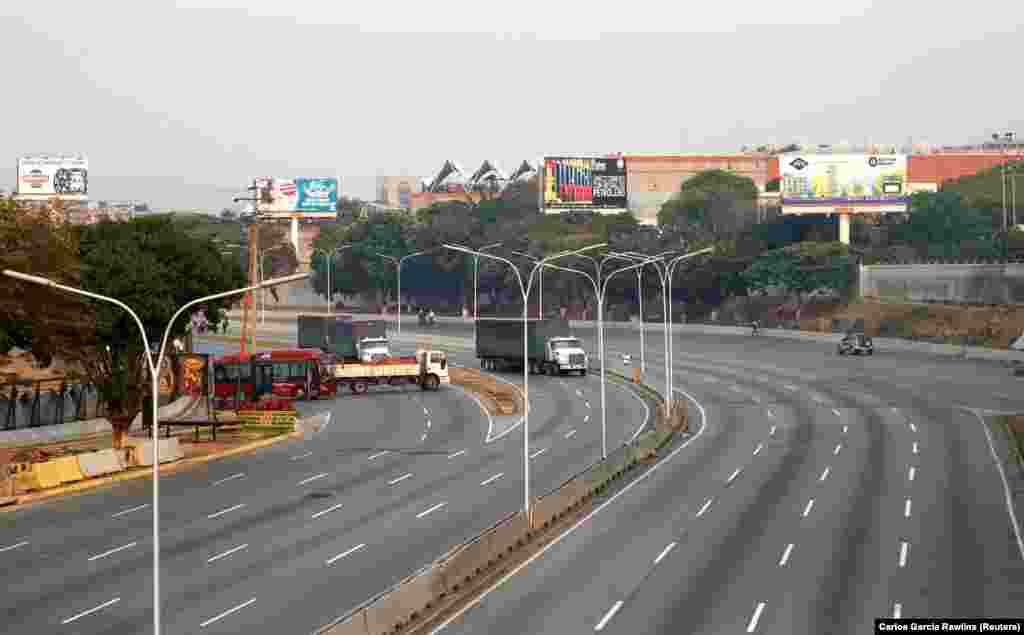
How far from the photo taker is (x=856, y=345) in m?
109

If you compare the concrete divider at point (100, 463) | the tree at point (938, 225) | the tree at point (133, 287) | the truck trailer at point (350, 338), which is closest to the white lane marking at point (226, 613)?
the concrete divider at point (100, 463)


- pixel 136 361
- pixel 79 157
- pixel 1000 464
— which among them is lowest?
pixel 1000 464

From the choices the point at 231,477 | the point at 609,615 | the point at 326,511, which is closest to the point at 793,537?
the point at 609,615

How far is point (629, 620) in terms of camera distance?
2878 cm

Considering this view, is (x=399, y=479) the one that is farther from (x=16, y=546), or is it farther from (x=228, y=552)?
(x=16, y=546)

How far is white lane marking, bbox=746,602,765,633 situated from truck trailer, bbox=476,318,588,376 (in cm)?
6402

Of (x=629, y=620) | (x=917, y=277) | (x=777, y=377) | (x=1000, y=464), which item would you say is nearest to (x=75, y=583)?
(x=629, y=620)

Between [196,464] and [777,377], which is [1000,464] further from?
[777,377]

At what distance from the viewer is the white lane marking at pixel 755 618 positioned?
27923 mm

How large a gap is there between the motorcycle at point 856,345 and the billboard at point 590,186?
6560 cm

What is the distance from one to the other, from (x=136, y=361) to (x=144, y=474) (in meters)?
8.93

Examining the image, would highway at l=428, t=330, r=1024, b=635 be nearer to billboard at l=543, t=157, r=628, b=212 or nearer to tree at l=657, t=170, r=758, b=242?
billboard at l=543, t=157, r=628, b=212

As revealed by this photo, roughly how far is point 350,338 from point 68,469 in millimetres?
52881

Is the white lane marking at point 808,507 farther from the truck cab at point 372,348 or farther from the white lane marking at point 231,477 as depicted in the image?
the truck cab at point 372,348
